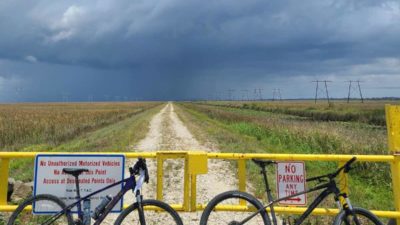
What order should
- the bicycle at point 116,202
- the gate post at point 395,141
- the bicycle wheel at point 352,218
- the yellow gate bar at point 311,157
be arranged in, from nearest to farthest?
the bicycle wheel at point 352,218 < the bicycle at point 116,202 < the yellow gate bar at point 311,157 < the gate post at point 395,141

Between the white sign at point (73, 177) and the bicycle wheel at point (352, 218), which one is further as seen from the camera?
the white sign at point (73, 177)

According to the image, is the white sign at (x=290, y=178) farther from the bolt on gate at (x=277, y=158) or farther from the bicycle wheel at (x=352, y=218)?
the bicycle wheel at (x=352, y=218)

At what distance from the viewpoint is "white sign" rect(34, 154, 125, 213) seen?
5.14m

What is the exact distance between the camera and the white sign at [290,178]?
504cm

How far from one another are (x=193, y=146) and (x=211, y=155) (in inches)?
427

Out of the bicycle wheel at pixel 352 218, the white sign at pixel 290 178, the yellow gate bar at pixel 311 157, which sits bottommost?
the bicycle wheel at pixel 352 218

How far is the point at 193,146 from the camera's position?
15.9 meters

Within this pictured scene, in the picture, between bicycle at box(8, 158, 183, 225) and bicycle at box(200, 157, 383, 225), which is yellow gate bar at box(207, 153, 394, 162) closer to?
bicycle at box(200, 157, 383, 225)

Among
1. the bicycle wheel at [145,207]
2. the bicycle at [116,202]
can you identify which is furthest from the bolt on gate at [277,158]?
the bicycle wheel at [145,207]

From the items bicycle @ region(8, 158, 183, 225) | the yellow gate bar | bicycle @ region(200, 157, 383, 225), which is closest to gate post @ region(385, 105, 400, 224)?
the yellow gate bar

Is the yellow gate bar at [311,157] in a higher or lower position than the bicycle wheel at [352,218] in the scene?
higher

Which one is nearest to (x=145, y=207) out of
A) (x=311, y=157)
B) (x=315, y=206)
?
(x=315, y=206)

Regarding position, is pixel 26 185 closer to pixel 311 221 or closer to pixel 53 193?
pixel 53 193

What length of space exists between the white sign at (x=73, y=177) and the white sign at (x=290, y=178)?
2.33m
